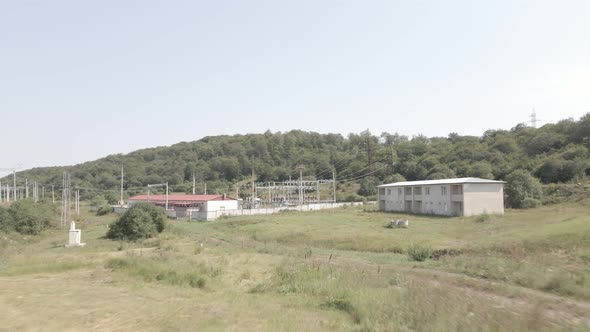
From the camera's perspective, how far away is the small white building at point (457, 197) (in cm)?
5394

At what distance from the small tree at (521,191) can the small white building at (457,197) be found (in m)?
7.10

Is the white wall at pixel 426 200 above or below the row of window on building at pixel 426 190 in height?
below

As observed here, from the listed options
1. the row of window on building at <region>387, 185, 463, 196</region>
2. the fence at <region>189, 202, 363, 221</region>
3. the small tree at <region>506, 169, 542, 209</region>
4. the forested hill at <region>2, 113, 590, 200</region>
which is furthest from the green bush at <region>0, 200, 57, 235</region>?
the forested hill at <region>2, 113, 590, 200</region>

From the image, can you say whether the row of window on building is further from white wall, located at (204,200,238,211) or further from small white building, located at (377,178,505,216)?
white wall, located at (204,200,238,211)

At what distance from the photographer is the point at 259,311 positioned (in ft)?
32.6

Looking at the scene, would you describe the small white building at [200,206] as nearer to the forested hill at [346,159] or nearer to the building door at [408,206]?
the building door at [408,206]

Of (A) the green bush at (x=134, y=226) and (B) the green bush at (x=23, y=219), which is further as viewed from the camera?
(B) the green bush at (x=23, y=219)

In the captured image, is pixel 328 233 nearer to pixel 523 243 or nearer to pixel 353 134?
pixel 523 243

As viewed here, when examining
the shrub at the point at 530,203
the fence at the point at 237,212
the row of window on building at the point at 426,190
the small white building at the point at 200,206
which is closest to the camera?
the row of window on building at the point at 426,190

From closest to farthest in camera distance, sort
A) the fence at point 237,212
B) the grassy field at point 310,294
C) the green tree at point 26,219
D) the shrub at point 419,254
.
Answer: the grassy field at point 310,294
the shrub at point 419,254
the green tree at point 26,219
the fence at point 237,212

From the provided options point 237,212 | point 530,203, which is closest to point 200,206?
point 237,212

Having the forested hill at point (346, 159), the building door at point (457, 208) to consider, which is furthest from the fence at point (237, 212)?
the forested hill at point (346, 159)

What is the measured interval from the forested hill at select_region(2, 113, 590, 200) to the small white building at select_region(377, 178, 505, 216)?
29.4 meters

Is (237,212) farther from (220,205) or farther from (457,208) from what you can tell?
(457,208)
